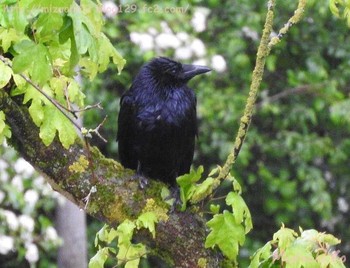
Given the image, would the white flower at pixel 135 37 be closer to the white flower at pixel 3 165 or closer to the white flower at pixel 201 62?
the white flower at pixel 201 62

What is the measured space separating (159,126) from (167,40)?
239cm

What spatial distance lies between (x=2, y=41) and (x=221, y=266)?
895 millimetres

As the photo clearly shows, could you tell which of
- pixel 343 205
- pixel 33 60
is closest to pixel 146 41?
pixel 343 205

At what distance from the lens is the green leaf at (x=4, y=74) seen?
2.38m

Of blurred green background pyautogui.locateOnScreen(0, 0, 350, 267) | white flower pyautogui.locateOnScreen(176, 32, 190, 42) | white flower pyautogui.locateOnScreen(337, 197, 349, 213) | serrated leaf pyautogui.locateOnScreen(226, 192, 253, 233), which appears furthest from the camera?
white flower pyautogui.locateOnScreen(337, 197, 349, 213)

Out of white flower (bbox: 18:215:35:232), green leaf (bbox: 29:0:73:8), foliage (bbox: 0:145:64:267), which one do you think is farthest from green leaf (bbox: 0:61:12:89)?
white flower (bbox: 18:215:35:232)

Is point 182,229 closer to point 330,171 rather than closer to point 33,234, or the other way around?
point 33,234

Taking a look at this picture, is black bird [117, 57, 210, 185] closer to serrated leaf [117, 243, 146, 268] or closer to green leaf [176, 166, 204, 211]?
serrated leaf [117, 243, 146, 268]

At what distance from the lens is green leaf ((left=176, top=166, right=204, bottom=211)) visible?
8.51 ft

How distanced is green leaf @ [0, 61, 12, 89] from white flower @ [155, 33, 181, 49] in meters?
3.28

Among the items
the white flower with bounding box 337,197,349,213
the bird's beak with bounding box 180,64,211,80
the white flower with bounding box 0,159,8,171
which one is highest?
the bird's beak with bounding box 180,64,211,80

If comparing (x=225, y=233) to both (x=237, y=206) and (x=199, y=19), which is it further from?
(x=199, y=19)

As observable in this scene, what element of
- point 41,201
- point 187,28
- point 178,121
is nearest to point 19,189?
point 41,201

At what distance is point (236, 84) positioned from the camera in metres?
6.63
